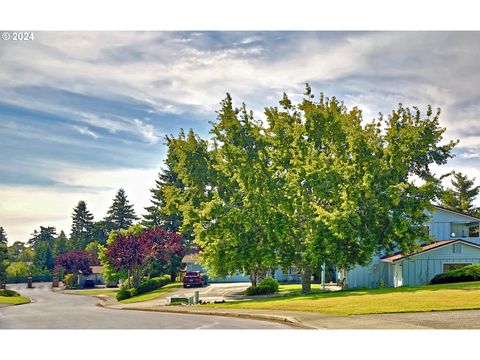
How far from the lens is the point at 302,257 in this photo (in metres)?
35.1

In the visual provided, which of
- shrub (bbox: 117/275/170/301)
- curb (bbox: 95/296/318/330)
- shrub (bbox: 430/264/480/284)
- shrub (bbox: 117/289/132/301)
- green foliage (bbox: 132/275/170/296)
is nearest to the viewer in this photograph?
curb (bbox: 95/296/318/330)

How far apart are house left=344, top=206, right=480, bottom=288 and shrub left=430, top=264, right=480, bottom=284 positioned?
2509 millimetres

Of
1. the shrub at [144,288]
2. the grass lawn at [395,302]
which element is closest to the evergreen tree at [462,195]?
the grass lawn at [395,302]

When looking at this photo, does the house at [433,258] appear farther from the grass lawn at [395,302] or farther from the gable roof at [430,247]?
the grass lawn at [395,302]

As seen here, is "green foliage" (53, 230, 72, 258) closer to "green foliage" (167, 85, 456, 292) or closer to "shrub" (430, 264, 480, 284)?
"green foliage" (167, 85, 456, 292)

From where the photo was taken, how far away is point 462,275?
34188mm

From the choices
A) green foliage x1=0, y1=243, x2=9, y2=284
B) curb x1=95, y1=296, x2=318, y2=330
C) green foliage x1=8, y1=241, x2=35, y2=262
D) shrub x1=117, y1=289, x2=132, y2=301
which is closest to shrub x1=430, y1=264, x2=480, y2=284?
curb x1=95, y1=296, x2=318, y2=330

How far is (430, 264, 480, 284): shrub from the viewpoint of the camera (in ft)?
112

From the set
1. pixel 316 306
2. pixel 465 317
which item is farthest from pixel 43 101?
pixel 465 317

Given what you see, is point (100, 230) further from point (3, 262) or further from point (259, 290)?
point (259, 290)

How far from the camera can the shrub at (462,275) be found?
34.1 metres
